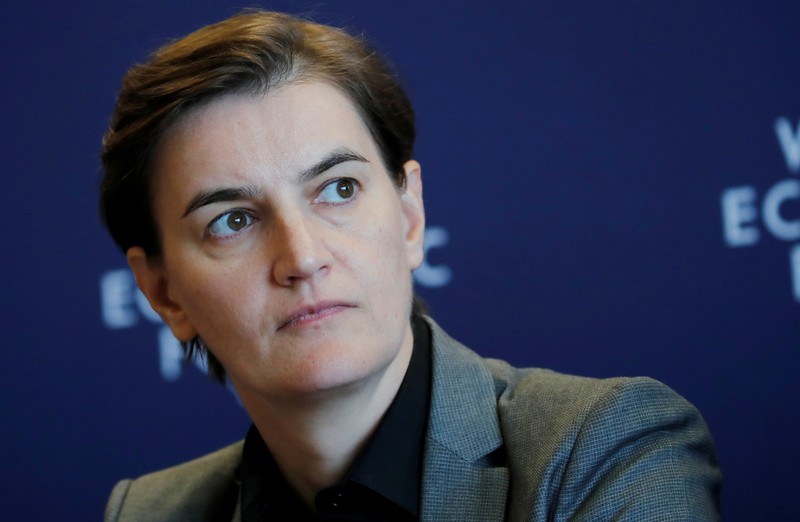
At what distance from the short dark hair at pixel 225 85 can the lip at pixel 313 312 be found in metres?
0.33

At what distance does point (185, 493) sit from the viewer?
2.10 meters

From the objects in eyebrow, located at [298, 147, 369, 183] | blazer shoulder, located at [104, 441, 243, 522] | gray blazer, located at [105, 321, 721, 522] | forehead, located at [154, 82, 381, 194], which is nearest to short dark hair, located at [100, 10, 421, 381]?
forehead, located at [154, 82, 381, 194]

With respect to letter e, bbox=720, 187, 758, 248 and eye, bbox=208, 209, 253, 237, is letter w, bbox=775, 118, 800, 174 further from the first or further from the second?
eye, bbox=208, 209, 253, 237

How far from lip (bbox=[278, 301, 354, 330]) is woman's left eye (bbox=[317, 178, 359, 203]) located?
167mm

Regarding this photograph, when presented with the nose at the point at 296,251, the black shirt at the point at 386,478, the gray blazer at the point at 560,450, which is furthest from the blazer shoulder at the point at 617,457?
the nose at the point at 296,251

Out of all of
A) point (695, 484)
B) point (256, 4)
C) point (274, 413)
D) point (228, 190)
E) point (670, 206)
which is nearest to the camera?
point (695, 484)

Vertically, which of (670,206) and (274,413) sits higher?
(670,206)

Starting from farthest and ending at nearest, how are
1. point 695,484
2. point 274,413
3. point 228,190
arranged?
1. point 274,413
2. point 228,190
3. point 695,484

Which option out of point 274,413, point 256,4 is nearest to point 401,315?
point 274,413

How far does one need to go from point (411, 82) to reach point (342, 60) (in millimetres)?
613

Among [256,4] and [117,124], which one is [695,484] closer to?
[117,124]

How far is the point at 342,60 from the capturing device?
1854 mm

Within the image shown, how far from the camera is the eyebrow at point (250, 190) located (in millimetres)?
1643

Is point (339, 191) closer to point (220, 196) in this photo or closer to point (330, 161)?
point (330, 161)
